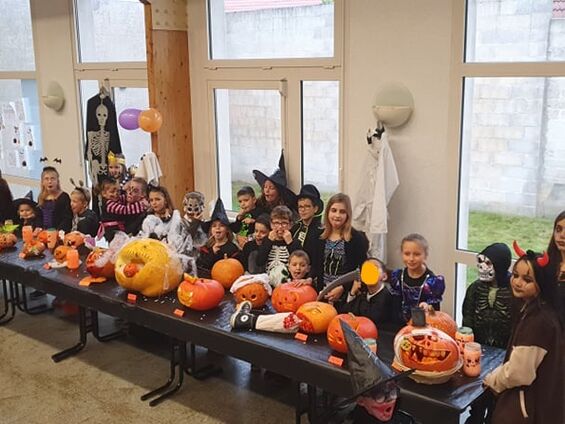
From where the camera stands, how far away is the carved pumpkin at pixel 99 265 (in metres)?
4.45

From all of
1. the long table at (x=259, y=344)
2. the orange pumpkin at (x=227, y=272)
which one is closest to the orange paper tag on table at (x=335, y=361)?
the long table at (x=259, y=344)

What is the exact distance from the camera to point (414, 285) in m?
3.61

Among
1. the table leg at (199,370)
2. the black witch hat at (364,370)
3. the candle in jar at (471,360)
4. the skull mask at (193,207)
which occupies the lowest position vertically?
the table leg at (199,370)

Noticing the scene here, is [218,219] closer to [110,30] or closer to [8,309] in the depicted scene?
[8,309]

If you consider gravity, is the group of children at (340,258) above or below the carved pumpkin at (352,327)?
above

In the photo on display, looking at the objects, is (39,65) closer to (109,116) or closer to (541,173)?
(109,116)

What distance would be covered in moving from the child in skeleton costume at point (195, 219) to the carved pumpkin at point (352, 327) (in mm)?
1738

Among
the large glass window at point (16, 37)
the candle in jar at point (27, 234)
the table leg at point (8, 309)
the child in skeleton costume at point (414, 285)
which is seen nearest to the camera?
the child in skeleton costume at point (414, 285)

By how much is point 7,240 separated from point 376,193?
3.03 meters

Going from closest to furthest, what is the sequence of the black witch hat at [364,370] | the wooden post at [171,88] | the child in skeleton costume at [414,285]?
the black witch hat at [364,370] < the child in skeleton costume at [414,285] < the wooden post at [171,88]

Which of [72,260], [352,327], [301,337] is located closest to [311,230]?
[301,337]

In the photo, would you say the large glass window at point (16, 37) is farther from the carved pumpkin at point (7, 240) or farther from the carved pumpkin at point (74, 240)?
the carved pumpkin at point (74, 240)

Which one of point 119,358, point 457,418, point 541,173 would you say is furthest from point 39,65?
point 457,418

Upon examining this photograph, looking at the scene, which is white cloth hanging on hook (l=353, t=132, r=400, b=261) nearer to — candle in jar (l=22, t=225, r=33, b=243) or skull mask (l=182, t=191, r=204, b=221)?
skull mask (l=182, t=191, r=204, b=221)
